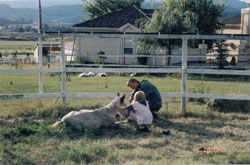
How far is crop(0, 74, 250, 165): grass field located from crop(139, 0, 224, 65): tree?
15939 mm

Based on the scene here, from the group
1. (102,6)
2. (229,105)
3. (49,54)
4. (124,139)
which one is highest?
(102,6)

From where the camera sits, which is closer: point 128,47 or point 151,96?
point 151,96

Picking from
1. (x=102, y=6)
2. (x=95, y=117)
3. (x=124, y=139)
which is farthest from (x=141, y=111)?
(x=102, y=6)

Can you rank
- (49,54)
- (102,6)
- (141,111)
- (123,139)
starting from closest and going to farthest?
(123,139), (141,111), (49,54), (102,6)

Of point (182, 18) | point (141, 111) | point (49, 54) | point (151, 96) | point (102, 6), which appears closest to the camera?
point (141, 111)

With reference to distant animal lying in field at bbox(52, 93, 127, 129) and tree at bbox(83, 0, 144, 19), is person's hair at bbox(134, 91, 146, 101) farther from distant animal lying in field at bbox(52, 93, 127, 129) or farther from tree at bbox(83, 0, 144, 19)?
tree at bbox(83, 0, 144, 19)

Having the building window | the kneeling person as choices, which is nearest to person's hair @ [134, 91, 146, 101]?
the kneeling person

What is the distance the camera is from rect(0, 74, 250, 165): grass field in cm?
624

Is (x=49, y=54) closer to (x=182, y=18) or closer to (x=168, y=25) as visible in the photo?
(x=168, y=25)

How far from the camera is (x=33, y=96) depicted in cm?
944

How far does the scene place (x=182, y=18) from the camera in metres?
25.9

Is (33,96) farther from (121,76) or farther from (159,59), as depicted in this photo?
(159,59)

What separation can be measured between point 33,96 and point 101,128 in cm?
Answer: 223

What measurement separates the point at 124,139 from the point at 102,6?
145ft
